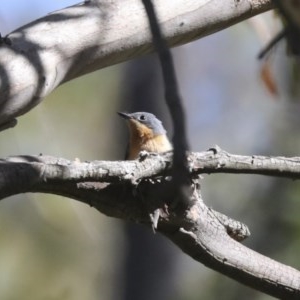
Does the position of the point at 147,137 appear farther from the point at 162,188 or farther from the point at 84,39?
the point at 162,188

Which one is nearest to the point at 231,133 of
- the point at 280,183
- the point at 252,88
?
the point at 252,88

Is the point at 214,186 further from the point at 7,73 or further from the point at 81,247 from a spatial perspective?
the point at 7,73

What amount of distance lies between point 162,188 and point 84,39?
687mm

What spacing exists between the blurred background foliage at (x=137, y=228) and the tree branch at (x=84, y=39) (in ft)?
12.8

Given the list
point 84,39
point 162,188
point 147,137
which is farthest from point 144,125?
point 162,188

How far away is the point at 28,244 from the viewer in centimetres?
973

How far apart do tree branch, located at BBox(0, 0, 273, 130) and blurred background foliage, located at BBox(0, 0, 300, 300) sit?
3.89 m

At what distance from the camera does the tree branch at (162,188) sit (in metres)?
2.16

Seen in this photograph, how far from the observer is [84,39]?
2.54 meters

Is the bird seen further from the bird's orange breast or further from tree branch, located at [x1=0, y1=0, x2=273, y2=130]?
tree branch, located at [x1=0, y1=0, x2=273, y2=130]

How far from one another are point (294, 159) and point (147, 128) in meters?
2.13

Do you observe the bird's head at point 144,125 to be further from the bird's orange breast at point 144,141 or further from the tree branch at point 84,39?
the tree branch at point 84,39

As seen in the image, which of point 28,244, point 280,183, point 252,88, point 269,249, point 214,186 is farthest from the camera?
point 252,88

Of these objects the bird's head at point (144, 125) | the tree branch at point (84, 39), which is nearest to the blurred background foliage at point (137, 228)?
the bird's head at point (144, 125)
